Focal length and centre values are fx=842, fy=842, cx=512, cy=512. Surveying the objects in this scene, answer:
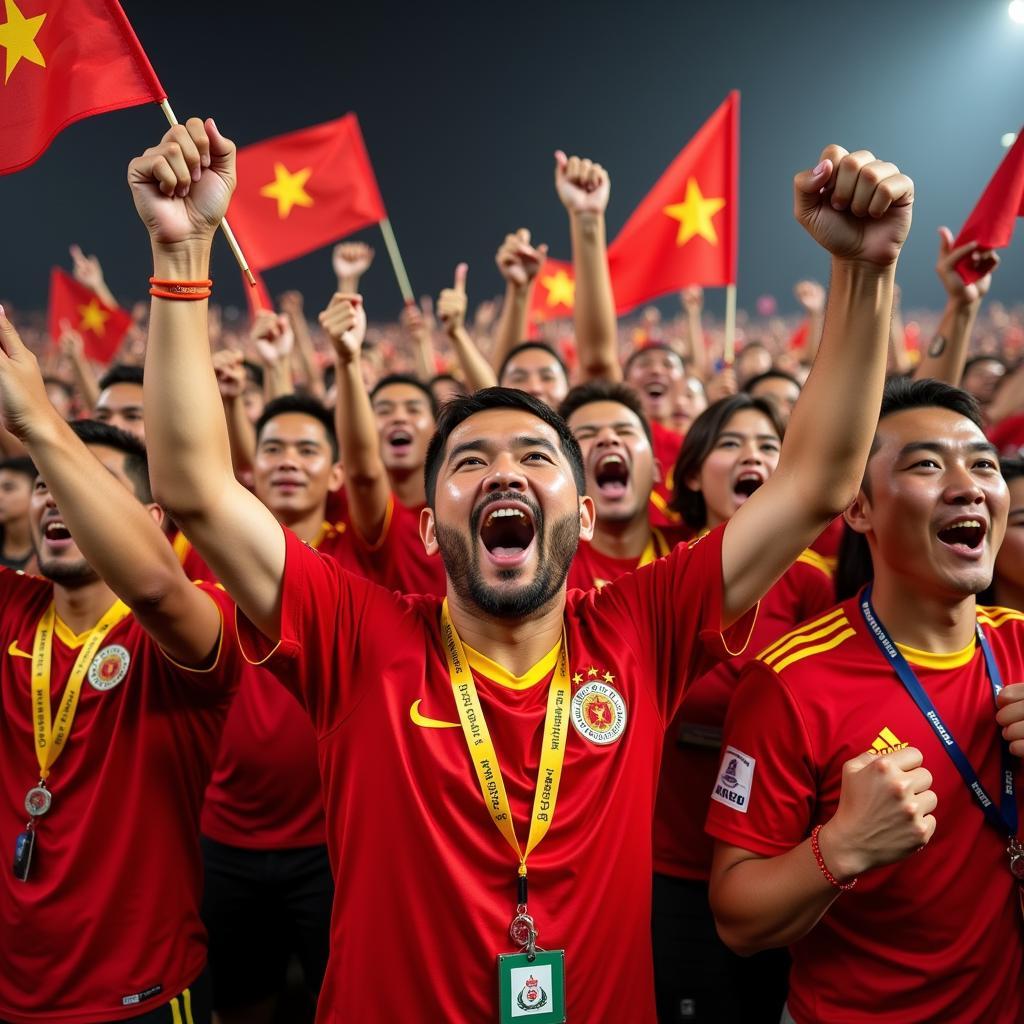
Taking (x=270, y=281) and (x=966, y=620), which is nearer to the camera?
(x=966, y=620)

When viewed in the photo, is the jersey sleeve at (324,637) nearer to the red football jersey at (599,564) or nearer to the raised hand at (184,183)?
the raised hand at (184,183)

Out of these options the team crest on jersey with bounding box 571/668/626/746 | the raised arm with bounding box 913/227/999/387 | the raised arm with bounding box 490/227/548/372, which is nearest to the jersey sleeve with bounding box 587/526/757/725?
the team crest on jersey with bounding box 571/668/626/746

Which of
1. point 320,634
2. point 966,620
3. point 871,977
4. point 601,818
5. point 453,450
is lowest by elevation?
point 871,977

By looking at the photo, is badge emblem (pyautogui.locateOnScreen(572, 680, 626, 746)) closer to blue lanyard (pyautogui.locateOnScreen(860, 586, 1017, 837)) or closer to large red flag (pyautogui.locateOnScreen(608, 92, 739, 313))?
blue lanyard (pyautogui.locateOnScreen(860, 586, 1017, 837))

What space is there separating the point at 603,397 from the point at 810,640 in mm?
1493

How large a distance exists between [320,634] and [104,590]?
36.8 inches

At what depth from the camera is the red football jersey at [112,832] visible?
191 centimetres

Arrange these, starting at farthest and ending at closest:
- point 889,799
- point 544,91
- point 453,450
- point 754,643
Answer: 1. point 544,91
2. point 754,643
3. point 453,450
4. point 889,799

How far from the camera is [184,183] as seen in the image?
149 centimetres

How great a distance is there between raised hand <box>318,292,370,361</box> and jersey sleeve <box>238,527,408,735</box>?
4.04 feet

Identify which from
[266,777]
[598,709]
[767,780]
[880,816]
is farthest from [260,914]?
[880,816]

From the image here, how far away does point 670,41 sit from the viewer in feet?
45.6

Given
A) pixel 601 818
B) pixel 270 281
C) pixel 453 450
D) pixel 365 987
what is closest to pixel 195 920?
pixel 365 987

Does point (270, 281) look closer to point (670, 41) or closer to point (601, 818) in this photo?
point (670, 41)
